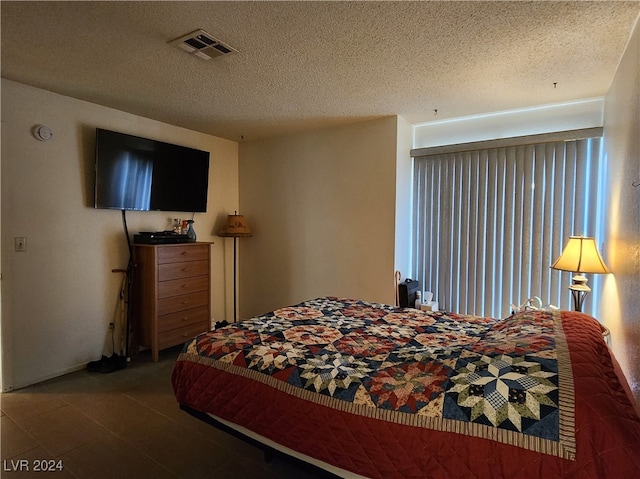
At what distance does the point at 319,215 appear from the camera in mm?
3926

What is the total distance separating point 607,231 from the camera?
8.15ft

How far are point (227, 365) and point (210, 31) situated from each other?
1794mm

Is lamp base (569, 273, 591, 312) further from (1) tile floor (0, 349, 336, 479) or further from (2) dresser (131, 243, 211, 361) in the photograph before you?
(2) dresser (131, 243, 211, 361)

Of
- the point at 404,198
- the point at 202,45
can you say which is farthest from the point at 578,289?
the point at 202,45

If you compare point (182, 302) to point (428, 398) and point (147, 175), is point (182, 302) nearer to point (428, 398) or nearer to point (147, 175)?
point (147, 175)

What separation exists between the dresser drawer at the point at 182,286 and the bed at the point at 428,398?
5.57ft

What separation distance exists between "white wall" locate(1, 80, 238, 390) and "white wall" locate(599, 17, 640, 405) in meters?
3.88

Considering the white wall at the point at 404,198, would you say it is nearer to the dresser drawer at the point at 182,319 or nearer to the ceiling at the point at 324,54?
the ceiling at the point at 324,54

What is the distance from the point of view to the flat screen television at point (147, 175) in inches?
122

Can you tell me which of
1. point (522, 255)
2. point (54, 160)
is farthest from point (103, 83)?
point (522, 255)

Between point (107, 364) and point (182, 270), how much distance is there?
3.46 feet

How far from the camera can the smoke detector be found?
1.94 m

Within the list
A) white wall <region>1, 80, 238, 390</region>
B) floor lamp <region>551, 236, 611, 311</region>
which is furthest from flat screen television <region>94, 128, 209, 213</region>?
floor lamp <region>551, 236, 611, 311</region>

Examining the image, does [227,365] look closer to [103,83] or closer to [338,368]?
[338,368]
